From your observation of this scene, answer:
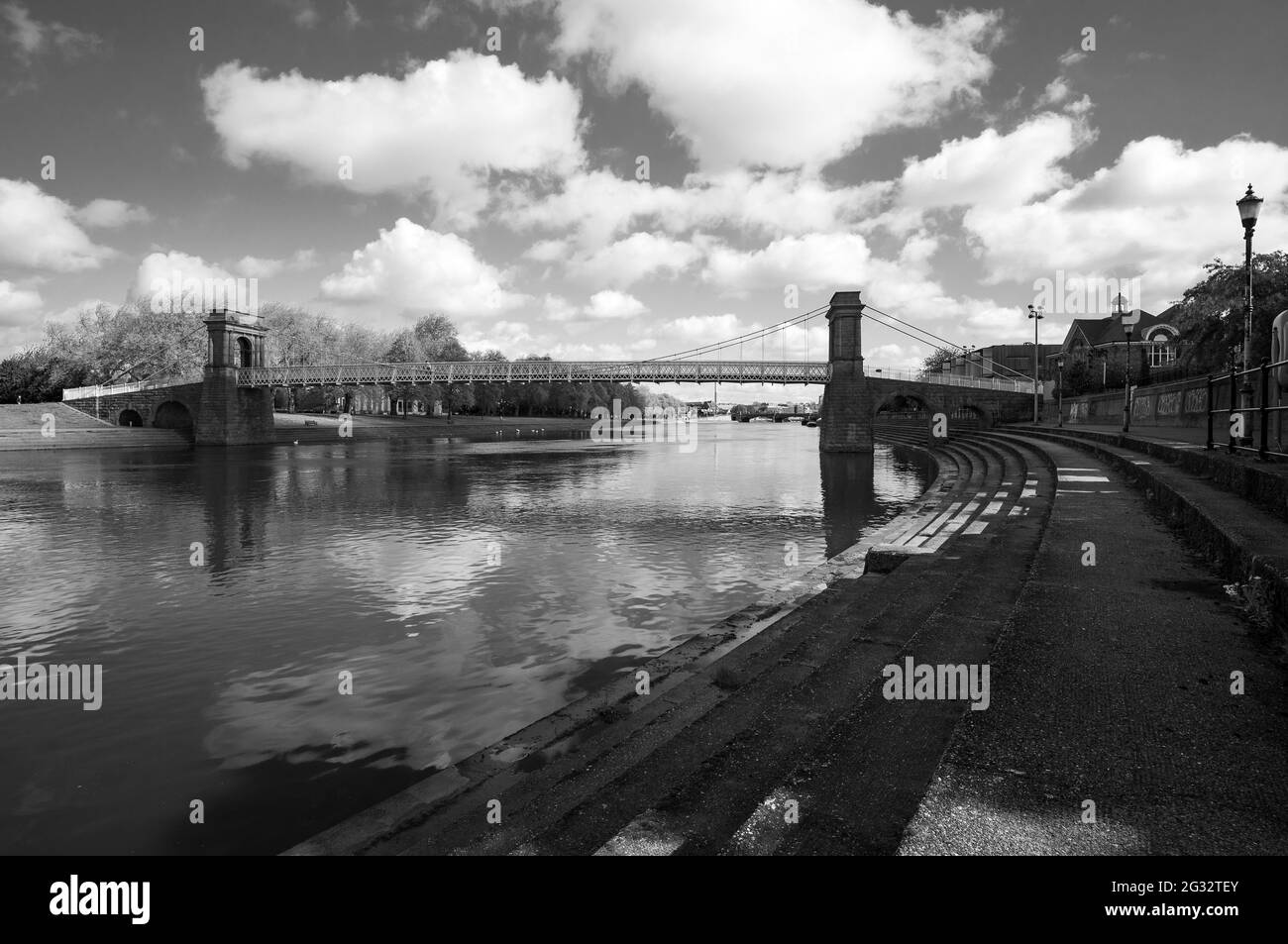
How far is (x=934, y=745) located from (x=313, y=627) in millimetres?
8705

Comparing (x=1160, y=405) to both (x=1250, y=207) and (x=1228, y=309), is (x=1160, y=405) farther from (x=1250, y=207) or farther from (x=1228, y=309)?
(x=1250, y=207)

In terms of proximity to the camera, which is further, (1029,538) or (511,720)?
(1029,538)

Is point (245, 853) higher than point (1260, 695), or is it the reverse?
point (1260, 695)

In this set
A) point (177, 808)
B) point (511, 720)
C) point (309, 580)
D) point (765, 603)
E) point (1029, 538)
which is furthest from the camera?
point (309, 580)

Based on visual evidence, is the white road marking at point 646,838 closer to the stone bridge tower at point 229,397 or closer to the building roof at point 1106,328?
the stone bridge tower at point 229,397

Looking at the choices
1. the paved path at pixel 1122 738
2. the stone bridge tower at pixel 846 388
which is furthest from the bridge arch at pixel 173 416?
the paved path at pixel 1122 738

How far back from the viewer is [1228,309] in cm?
3247

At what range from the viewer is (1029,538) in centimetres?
902

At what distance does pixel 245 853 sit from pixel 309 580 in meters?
8.83

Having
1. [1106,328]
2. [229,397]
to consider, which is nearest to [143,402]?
[229,397]

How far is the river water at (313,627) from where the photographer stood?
18.3 ft
